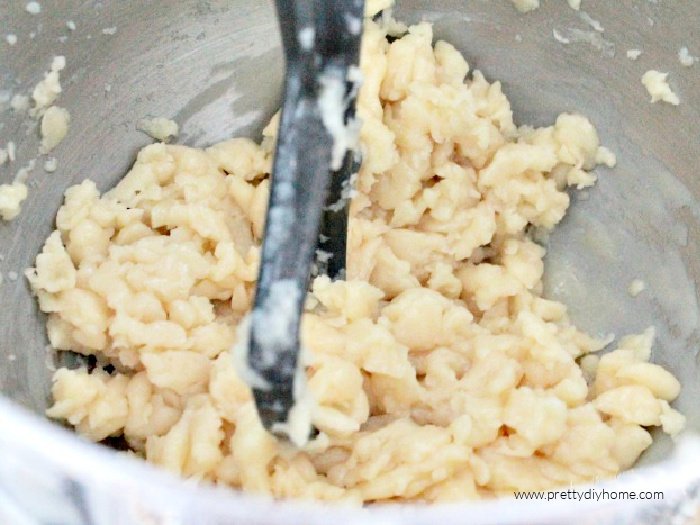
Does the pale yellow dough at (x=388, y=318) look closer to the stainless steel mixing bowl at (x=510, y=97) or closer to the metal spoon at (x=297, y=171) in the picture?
the stainless steel mixing bowl at (x=510, y=97)

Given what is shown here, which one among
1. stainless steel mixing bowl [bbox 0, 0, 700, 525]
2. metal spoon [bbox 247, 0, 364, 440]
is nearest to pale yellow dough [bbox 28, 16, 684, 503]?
stainless steel mixing bowl [bbox 0, 0, 700, 525]

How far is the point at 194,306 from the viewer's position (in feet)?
3.34

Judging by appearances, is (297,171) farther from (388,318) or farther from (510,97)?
(510,97)

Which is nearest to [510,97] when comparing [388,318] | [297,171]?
[388,318]

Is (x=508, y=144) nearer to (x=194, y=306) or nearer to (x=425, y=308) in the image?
(x=425, y=308)

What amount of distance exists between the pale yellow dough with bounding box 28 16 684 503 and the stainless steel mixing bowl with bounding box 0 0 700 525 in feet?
0.11

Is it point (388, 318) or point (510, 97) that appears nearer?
point (388, 318)

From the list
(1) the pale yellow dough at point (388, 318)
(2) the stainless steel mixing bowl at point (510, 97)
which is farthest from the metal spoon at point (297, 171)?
(2) the stainless steel mixing bowl at point (510, 97)

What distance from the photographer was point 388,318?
1.03m

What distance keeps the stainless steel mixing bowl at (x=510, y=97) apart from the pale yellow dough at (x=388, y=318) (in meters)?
0.03

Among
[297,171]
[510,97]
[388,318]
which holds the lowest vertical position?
[388,318]

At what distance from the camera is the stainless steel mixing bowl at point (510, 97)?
1015 millimetres

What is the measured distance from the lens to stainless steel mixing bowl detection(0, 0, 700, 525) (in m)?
1.01

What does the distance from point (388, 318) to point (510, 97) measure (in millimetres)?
414
